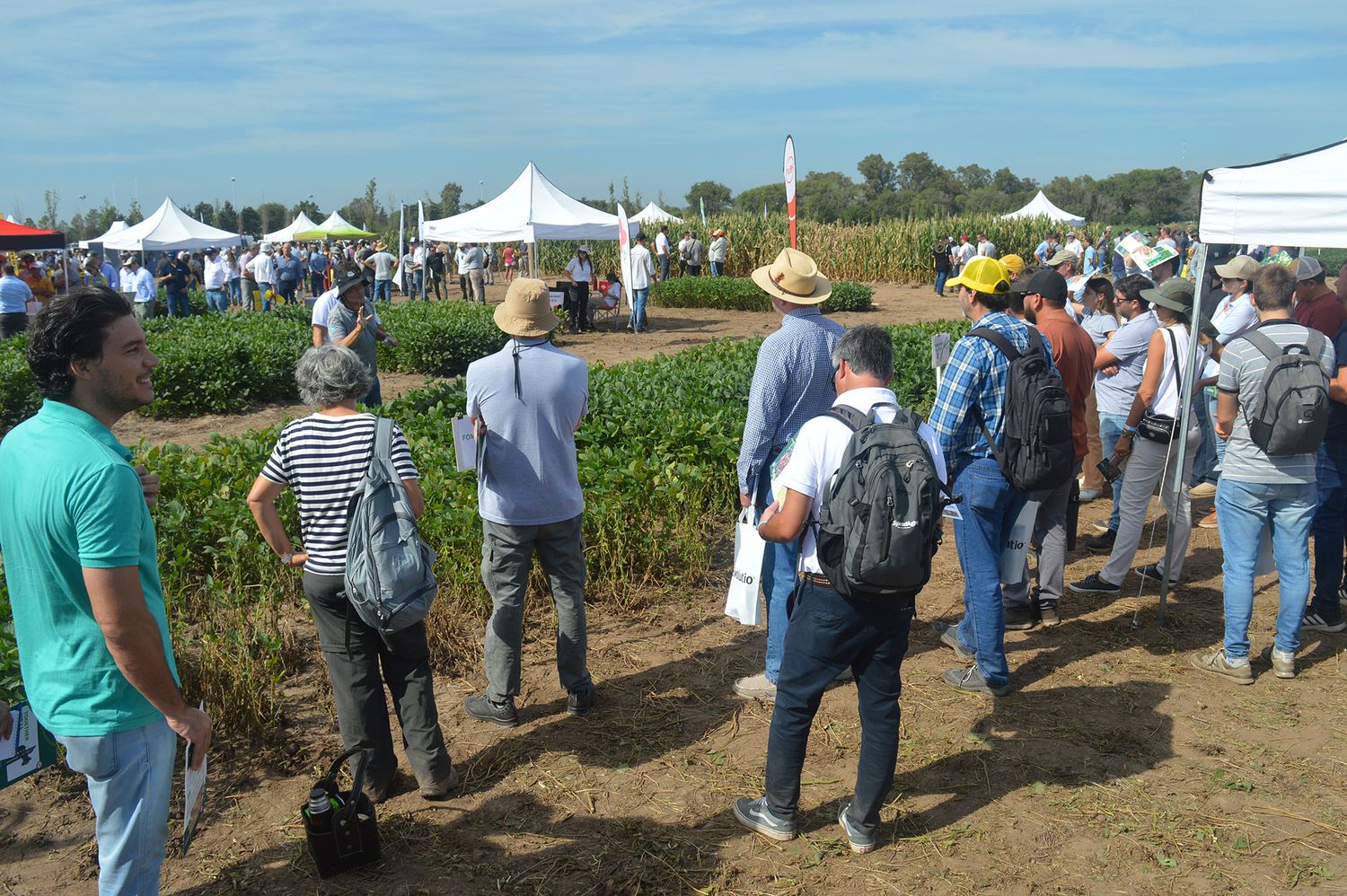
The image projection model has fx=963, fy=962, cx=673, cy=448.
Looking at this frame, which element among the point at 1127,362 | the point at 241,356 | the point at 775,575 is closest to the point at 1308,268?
the point at 1127,362

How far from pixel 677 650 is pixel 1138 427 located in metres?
3.06

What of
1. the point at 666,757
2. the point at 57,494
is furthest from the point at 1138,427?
the point at 57,494

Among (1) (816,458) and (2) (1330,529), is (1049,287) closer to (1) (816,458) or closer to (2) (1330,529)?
(2) (1330,529)

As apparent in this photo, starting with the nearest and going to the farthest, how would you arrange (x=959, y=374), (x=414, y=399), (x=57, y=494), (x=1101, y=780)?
(x=57, y=494) < (x=1101, y=780) < (x=959, y=374) < (x=414, y=399)

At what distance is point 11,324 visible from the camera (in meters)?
15.8

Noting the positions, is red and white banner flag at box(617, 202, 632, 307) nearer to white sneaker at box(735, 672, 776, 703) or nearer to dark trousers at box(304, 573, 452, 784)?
white sneaker at box(735, 672, 776, 703)

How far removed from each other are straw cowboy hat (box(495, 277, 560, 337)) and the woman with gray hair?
773 millimetres

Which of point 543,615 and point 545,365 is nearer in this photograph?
point 545,365

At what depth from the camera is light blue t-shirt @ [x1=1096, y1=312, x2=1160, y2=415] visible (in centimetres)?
652

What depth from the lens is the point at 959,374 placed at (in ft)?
14.4

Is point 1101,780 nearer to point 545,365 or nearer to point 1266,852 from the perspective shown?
point 1266,852

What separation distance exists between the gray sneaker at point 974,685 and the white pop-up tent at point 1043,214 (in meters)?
34.4

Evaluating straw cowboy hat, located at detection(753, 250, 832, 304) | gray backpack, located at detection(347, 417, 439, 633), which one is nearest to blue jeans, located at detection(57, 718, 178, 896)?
gray backpack, located at detection(347, 417, 439, 633)

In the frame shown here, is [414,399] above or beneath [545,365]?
beneath
